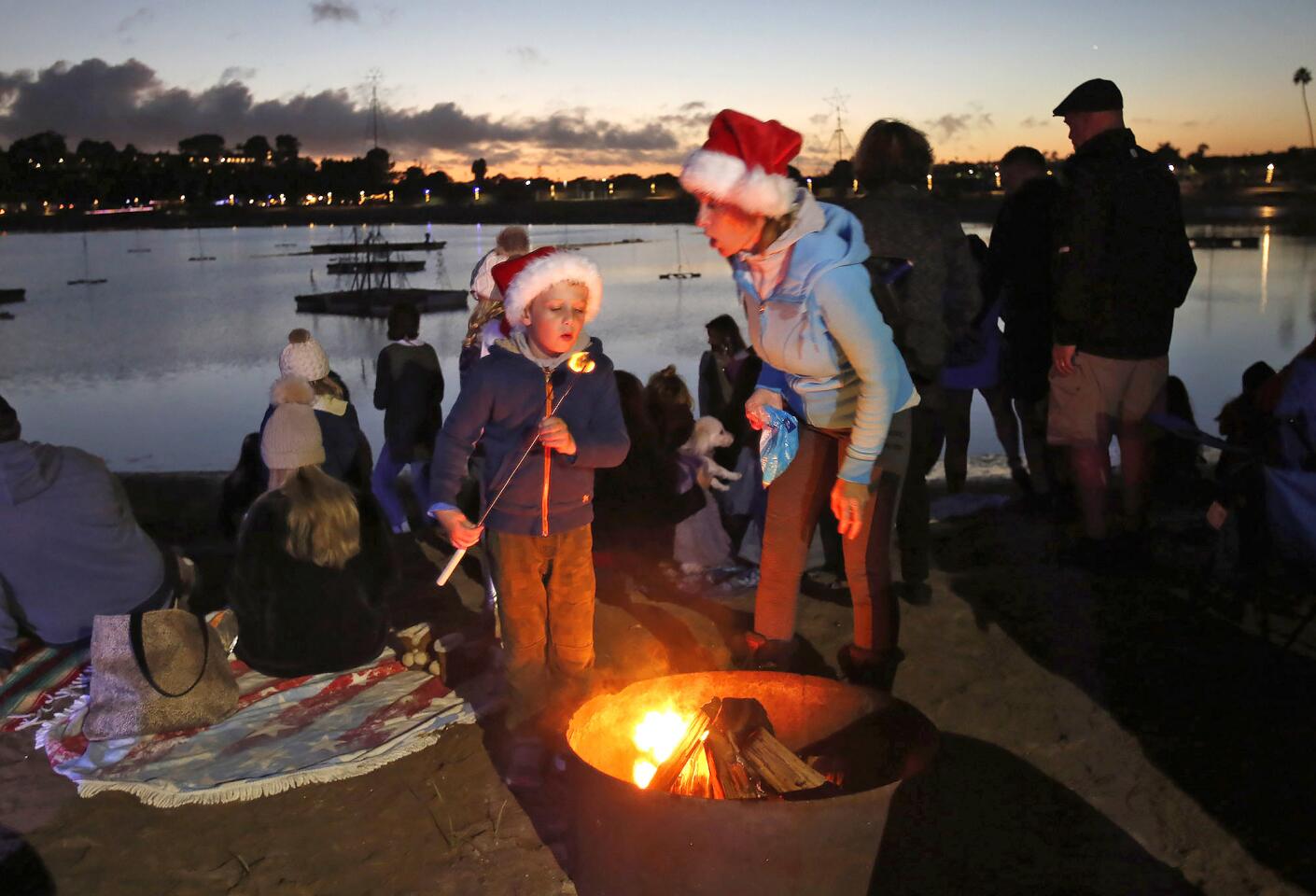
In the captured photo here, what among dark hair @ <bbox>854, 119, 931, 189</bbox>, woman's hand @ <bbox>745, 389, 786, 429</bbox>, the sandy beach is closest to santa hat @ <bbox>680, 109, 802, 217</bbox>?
woman's hand @ <bbox>745, 389, 786, 429</bbox>

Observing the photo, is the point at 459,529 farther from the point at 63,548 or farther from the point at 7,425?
the point at 7,425

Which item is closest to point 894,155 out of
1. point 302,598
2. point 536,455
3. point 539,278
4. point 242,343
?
point 539,278

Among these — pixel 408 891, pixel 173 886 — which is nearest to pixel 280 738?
pixel 173 886

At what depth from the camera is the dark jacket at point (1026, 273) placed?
20.1ft

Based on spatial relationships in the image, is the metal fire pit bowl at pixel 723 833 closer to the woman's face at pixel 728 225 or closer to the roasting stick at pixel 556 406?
the roasting stick at pixel 556 406

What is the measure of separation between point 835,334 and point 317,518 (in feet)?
7.37

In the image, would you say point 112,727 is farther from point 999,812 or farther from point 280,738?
point 999,812

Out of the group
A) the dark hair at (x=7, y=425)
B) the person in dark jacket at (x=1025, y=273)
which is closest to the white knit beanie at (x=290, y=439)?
the dark hair at (x=7, y=425)

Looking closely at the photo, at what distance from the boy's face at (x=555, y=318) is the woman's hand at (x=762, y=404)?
0.62 m

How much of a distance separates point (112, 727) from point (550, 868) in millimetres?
1940

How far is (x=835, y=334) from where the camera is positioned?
3555 millimetres

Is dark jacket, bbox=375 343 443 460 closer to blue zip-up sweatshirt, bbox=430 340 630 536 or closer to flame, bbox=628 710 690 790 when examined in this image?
blue zip-up sweatshirt, bbox=430 340 630 536

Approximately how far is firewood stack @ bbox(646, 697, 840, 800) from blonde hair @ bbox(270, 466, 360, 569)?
6.91 feet

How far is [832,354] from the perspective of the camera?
12.0 feet
